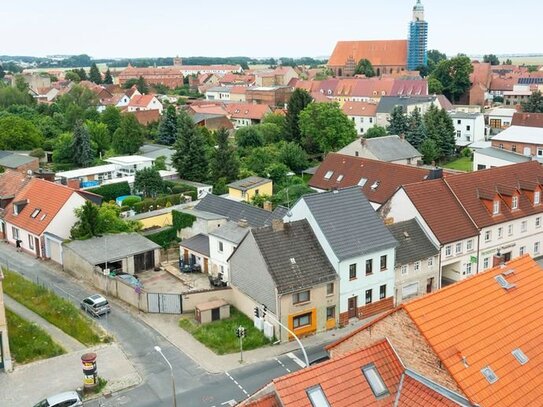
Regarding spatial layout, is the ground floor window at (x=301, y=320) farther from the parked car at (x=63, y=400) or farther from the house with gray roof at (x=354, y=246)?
the parked car at (x=63, y=400)

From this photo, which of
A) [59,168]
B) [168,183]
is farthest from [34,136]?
[168,183]

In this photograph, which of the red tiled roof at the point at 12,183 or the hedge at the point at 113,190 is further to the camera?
the hedge at the point at 113,190

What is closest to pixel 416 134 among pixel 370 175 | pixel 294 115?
pixel 294 115

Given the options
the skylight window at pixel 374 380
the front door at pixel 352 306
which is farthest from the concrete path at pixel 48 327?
the skylight window at pixel 374 380

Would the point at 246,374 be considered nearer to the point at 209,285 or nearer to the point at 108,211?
the point at 209,285

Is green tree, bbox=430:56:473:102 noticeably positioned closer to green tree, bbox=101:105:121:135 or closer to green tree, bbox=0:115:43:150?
green tree, bbox=101:105:121:135

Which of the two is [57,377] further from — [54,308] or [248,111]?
[248,111]

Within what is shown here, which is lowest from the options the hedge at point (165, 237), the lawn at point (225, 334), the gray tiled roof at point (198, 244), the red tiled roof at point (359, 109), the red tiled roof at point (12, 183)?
the lawn at point (225, 334)
